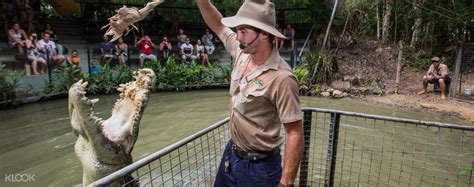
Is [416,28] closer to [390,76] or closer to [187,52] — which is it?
[390,76]

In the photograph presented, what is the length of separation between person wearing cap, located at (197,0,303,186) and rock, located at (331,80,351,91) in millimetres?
9990

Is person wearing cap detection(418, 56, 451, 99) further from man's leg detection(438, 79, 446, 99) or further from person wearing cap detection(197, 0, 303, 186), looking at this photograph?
person wearing cap detection(197, 0, 303, 186)

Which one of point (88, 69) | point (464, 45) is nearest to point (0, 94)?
point (88, 69)

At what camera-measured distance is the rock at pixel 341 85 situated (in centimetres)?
1166

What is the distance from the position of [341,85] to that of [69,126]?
7.85 metres

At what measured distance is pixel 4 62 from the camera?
33.3 feet

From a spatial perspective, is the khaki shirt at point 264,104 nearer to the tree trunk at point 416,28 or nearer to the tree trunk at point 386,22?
the tree trunk at point 416,28

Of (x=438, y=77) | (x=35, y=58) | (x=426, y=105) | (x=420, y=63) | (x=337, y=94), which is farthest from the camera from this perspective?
(x=420, y=63)

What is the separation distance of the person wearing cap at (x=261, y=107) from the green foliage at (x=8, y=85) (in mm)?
8355

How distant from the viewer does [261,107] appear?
197cm

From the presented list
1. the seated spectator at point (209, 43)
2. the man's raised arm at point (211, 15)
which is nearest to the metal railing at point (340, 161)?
the man's raised arm at point (211, 15)

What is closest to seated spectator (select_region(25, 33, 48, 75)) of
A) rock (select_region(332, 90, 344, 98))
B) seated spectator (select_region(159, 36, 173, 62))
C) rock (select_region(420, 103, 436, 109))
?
seated spectator (select_region(159, 36, 173, 62))

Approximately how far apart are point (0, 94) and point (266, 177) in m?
8.64

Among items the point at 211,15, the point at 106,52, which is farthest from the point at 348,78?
the point at 211,15
